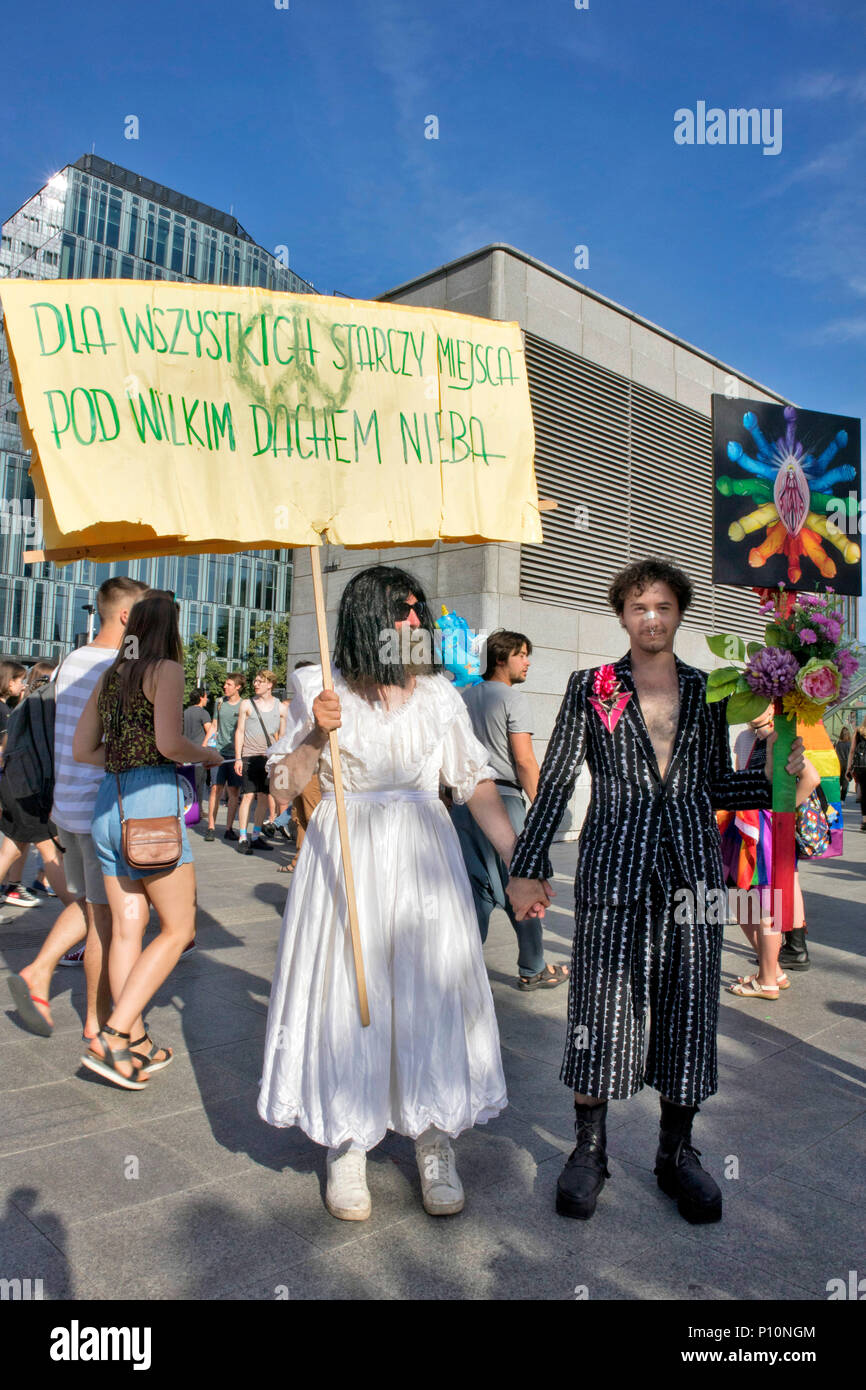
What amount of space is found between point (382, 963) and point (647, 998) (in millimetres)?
793

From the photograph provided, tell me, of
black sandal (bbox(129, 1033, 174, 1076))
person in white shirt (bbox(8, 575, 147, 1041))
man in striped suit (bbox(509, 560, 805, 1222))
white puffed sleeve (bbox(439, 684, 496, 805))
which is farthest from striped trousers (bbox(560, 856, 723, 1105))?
person in white shirt (bbox(8, 575, 147, 1041))

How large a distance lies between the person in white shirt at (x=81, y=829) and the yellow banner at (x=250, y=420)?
103cm

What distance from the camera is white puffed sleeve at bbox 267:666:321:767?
9.21ft

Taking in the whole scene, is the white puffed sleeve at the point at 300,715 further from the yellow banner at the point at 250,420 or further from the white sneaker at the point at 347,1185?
the white sneaker at the point at 347,1185

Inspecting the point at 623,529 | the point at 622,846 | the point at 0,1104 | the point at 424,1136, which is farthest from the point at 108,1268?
the point at 623,529

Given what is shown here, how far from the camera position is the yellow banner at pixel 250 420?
2818 millimetres

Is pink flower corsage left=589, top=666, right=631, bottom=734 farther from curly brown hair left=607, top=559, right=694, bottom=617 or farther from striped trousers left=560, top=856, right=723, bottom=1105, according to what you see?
striped trousers left=560, top=856, right=723, bottom=1105

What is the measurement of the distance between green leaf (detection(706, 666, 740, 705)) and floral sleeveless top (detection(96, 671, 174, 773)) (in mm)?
2051

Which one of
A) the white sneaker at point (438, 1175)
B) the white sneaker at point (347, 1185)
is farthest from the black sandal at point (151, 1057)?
the white sneaker at point (438, 1175)

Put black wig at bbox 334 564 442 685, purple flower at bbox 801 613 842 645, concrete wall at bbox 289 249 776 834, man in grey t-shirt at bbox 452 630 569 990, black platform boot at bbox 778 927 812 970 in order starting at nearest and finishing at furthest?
black wig at bbox 334 564 442 685, purple flower at bbox 801 613 842 645, man in grey t-shirt at bbox 452 630 569 990, black platform boot at bbox 778 927 812 970, concrete wall at bbox 289 249 776 834

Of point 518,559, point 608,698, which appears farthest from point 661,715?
point 518,559

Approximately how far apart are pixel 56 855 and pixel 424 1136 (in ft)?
14.4

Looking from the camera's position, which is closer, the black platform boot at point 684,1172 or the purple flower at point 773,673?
the black platform boot at point 684,1172

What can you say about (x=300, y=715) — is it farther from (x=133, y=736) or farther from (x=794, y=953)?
(x=794, y=953)
